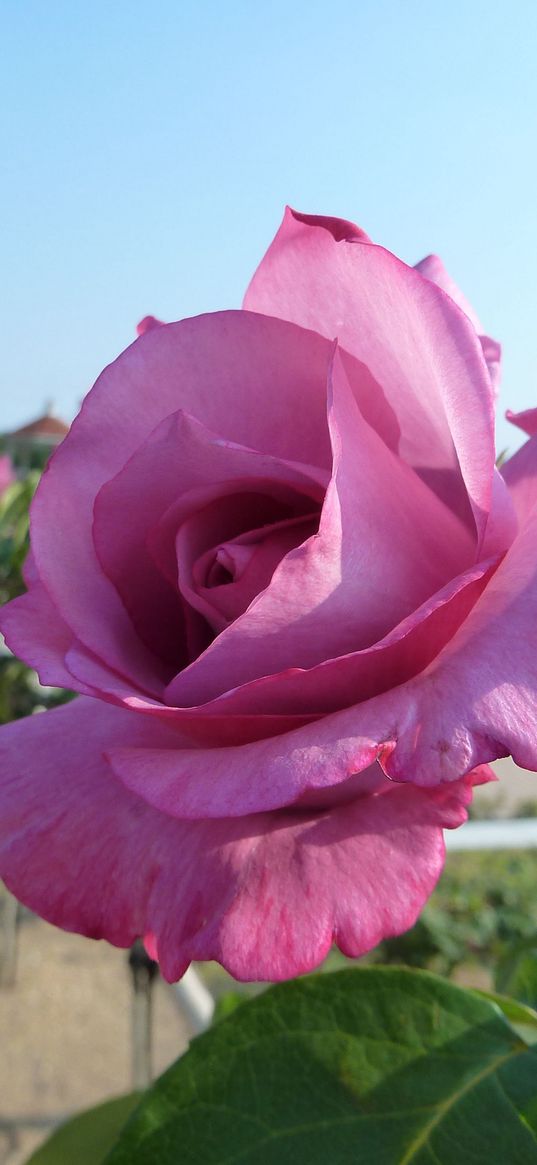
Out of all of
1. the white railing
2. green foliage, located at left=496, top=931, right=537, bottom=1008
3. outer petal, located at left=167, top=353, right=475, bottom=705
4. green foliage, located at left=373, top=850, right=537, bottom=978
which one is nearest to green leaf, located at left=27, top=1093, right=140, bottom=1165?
green foliage, located at left=496, top=931, right=537, bottom=1008

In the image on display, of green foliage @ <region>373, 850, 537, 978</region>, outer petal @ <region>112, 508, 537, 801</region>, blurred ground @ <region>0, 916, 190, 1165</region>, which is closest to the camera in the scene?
outer petal @ <region>112, 508, 537, 801</region>

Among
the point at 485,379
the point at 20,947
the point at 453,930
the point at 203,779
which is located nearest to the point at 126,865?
the point at 203,779

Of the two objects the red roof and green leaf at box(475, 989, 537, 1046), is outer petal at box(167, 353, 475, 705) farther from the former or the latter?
the red roof

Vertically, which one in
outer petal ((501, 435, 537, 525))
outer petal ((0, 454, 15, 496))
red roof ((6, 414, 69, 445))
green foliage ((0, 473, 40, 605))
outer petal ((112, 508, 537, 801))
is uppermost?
outer petal ((501, 435, 537, 525))

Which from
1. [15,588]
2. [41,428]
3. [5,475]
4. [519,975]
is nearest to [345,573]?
[519,975]

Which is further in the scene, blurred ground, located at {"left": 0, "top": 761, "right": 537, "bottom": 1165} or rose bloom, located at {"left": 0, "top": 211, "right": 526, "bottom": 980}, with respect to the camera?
blurred ground, located at {"left": 0, "top": 761, "right": 537, "bottom": 1165}

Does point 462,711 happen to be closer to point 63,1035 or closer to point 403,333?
point 403,333

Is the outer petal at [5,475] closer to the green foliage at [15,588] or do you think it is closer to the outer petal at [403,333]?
the green foliage at [15,588]

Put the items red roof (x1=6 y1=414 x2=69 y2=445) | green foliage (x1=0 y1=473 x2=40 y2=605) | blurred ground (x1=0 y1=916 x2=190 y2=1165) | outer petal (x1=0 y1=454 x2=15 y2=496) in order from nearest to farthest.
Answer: green foliage (x1=0 y1=473 x2=40 y2=605), blurred ground (x1=0 y1=916 x2=190 y2=1165), outer petal (x1=0 y1=454 x2=15 y2=496), red roof (x1=6 y1=414 x2=69 y2=445)
